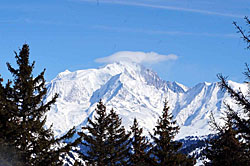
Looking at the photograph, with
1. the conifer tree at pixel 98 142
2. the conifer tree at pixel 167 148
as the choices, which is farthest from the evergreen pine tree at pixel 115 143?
the conifer tree at pixel 167 148

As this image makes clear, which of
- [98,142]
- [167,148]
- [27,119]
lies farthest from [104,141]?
[27,119]

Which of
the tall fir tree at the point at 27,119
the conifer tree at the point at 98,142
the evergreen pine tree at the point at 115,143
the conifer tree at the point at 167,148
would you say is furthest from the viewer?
the evergreen pine tree at the point at 115,143

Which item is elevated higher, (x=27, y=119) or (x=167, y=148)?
(x=167, y=148)

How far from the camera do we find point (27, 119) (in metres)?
20.1

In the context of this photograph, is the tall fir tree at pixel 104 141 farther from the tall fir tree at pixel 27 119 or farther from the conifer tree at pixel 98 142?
the tall fir tree at pixel 27 119

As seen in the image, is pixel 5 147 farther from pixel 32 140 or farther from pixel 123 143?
pixel 123 143

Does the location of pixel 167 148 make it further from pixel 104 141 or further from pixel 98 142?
→ pixel 104 141

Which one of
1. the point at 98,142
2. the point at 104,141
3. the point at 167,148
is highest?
the point at 104,141

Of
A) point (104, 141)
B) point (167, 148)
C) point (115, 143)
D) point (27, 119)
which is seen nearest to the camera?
point (27, 119)

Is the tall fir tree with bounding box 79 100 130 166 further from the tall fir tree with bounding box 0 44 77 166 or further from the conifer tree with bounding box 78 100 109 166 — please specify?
the tall fir tree with bounding box 0 44 77 166

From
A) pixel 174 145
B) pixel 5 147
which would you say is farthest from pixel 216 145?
pixel 5 147

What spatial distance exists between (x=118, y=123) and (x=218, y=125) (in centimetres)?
2120

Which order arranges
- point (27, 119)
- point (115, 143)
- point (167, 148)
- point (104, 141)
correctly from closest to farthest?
1. point (27, 119)
2. point (167, 148)
3. point (104, 141)
4. point (115, 143)

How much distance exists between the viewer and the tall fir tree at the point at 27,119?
19.4 metres
